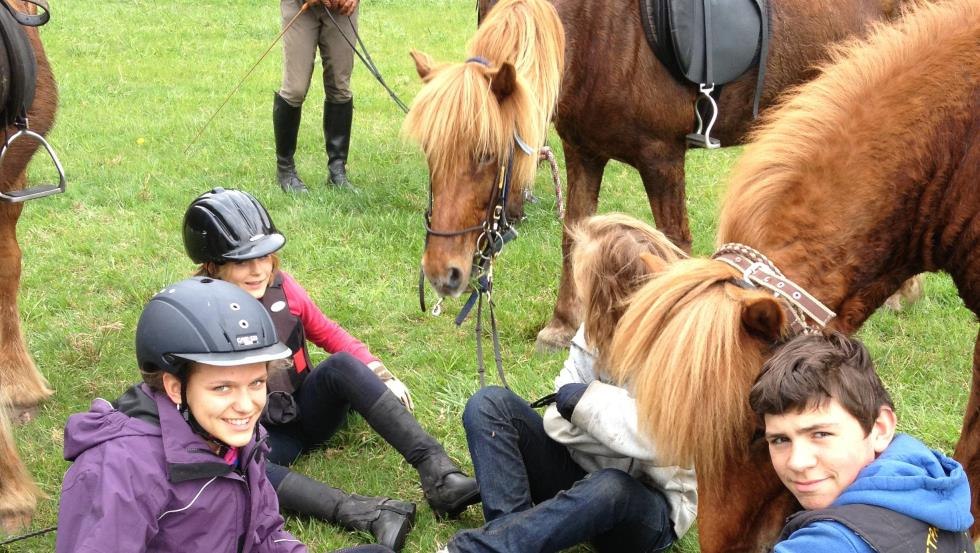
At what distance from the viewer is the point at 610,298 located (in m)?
2.68

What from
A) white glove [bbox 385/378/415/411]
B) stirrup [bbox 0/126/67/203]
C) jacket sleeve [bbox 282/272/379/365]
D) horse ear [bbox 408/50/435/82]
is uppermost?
horse ear [bbox 408/50/435/82]

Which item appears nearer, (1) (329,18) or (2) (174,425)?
(2) (174,425)

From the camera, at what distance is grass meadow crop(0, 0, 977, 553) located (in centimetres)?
375

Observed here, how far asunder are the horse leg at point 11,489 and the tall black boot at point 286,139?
380 centimetres

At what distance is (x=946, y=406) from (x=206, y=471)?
126 inches

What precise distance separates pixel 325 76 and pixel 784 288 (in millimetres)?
5225

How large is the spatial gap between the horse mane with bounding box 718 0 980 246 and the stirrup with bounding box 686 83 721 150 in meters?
1.43

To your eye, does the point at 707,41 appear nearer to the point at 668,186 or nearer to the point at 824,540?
Result: the point at 668,186

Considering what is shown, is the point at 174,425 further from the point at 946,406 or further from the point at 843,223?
the point at 946,406

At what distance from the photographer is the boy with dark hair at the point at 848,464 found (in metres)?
1.80

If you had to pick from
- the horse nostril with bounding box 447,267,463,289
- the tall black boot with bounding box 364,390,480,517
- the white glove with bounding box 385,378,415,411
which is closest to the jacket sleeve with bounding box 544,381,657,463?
Result: the tall black boot with bounding box 364,390,480,517

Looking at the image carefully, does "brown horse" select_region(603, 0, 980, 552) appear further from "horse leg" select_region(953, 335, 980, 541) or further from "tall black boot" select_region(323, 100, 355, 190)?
"tall black boot" select_region(323, 100, 355, 190)

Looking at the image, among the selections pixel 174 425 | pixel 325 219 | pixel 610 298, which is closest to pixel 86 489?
pixel 174 425

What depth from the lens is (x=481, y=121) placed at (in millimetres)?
3627
